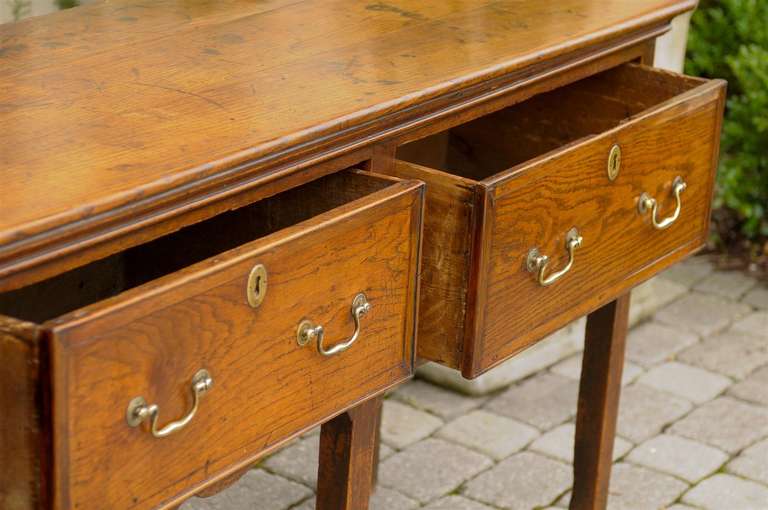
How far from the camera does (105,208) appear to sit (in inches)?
58.2

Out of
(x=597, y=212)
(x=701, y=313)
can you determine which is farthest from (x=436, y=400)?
(x=597, y=212)

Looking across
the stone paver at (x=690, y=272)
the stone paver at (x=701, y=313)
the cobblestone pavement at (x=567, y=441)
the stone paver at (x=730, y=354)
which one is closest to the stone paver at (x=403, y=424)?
the cobblestone pavement at (x=567, y=441)

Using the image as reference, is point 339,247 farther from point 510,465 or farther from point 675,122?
point 510,465

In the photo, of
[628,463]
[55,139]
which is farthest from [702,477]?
[55,139]

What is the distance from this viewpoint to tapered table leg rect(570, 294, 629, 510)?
8.76 ft

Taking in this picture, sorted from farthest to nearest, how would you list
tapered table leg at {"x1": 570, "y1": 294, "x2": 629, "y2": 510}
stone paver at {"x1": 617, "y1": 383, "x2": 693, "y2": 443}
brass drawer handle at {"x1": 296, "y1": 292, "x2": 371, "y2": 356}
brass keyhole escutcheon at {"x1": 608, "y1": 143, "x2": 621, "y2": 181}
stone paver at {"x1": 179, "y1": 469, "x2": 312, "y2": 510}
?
stone paver at {"x1": 617, "y1": 383, "x2": 693, "y2": 443} < stone paver at {"x1": 179, "y1": 469, "x2": 312, "y2": 510} < tapered table leg at {"x1": 570, "y1": 294, "x2": 629, "y2": 510} < brass keyhole escutcheon at {"x1": 608, "y1": 143, "x2": 621, "y2": 181} < brass drawer handle at {"x1": 296, "y1": 292, "x2": 371, "y2": 356}

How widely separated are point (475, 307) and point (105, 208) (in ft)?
2.17

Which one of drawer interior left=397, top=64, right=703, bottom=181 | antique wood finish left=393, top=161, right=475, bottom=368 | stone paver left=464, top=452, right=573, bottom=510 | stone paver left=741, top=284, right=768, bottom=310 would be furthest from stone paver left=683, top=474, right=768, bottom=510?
antique wood finish left=393, top=161, right=475, bottom=368

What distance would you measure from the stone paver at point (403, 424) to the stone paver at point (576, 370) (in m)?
0.47

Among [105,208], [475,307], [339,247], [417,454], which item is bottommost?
[417,454]

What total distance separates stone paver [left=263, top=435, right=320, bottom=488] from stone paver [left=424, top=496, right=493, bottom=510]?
31 centimetres

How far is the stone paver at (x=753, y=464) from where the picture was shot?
128 inches

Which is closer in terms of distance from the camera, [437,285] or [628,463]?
[437,285]

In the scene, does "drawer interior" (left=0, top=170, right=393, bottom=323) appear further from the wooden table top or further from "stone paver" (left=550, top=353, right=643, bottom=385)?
"stone paver" (left=550, top=353, right=643, bottom=385)
